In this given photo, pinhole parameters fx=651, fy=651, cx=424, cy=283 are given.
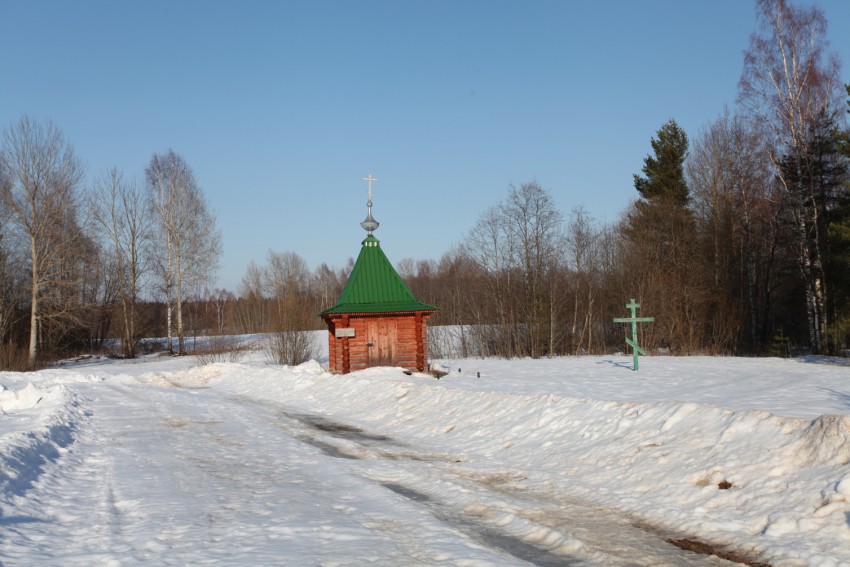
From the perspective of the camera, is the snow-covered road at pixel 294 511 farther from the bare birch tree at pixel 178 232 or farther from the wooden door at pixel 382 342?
the bare birch tree at pixel 178 232

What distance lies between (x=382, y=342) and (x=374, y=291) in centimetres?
201

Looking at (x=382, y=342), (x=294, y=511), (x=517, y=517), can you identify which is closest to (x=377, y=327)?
(x=382, y=342)

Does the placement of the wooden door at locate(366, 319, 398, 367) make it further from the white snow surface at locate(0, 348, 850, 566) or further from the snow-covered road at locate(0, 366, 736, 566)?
the snow-covered road at locate(0, 366, 736, 566)

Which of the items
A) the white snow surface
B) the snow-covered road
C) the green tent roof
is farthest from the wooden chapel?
the snow-covered road

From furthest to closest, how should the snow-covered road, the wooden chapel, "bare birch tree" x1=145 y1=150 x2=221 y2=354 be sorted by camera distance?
"bare birch tree" x1=145 y1=150 x2=221 y2=354
the wooden chapel
the snow-covered road

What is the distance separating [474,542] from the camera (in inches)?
234

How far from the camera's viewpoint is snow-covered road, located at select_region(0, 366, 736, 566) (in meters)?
5.57

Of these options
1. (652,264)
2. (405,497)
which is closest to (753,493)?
(405,497)

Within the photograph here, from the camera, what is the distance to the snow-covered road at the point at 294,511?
557cm

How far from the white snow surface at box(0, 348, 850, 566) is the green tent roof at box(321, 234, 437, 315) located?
27.2ft

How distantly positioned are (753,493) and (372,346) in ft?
58.1

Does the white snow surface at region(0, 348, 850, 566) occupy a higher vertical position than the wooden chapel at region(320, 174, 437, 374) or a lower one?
lower

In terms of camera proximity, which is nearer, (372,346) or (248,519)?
(248,519)

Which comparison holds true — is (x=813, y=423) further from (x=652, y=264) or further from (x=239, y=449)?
(x=652, y=264)
